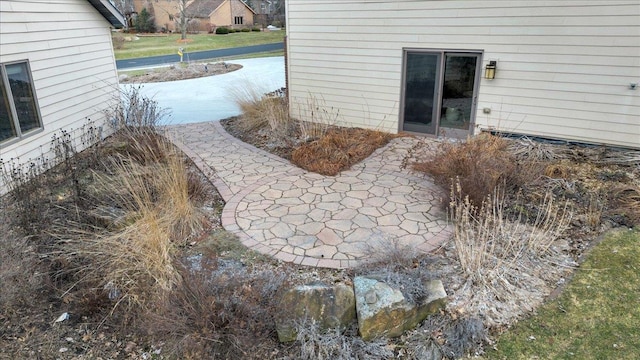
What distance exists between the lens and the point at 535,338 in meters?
3.15

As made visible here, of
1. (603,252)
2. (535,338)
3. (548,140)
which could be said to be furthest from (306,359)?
(548,140)

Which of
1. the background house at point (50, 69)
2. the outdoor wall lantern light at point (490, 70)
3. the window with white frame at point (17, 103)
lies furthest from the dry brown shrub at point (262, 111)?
the window with white frame at point (17, 103)

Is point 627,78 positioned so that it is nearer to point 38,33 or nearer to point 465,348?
point 465,348

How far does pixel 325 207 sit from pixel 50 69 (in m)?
5.08

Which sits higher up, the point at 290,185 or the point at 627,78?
the point at 627,78

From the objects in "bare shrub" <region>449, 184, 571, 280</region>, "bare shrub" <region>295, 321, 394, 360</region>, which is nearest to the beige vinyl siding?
"bare shrub" <region>295, 321, 394, 360</region>

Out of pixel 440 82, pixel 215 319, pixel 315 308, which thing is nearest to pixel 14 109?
pixel 215 319

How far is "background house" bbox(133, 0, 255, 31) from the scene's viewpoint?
43500 mm

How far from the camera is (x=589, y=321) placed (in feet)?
10.8

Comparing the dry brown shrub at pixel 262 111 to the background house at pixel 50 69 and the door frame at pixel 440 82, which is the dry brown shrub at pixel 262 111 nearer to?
the door frame at pixel 440 82

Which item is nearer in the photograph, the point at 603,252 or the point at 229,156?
the point at 603,252

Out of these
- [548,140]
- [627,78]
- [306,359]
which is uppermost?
[627,78]

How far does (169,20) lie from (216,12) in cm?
500

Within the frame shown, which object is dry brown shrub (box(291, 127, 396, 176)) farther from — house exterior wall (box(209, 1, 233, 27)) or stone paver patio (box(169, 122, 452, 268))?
house exterior wall (box(209, 1, 233, 27))
